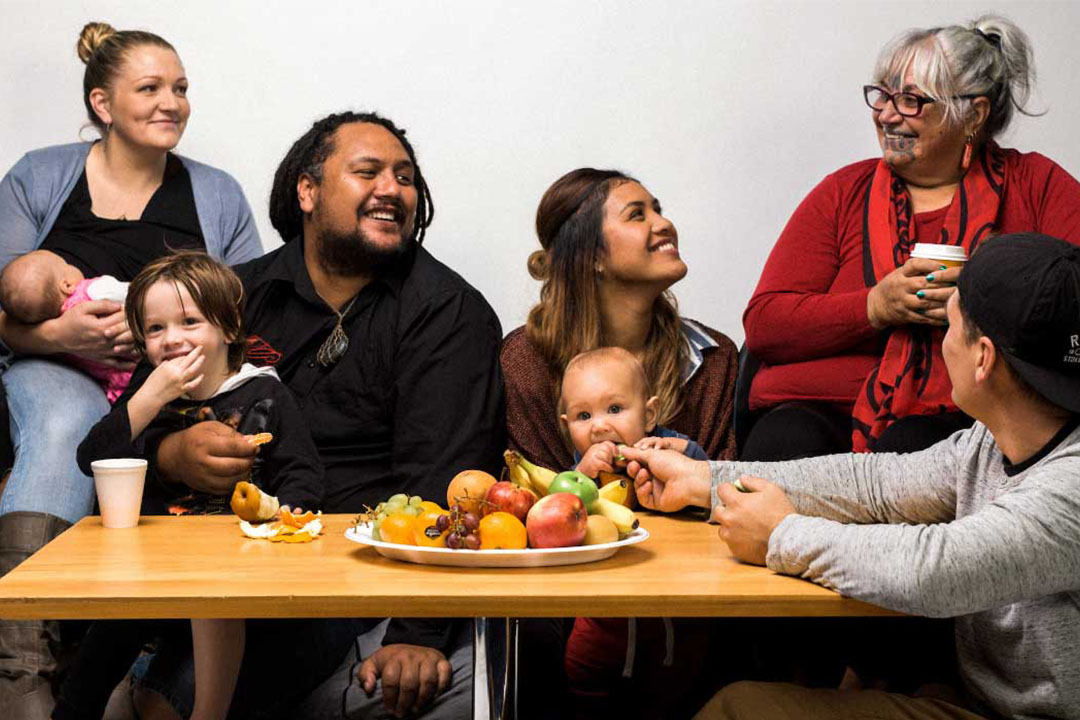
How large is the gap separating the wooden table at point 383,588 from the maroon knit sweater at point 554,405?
114 cm

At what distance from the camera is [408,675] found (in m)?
2.60

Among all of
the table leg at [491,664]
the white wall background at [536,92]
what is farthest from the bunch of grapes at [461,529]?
the white wall background at [536,92]

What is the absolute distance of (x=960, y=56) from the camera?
3311 millimetres

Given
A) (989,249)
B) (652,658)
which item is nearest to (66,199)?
(652,658)

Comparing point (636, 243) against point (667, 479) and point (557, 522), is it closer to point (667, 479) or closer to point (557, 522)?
point (667, 479)

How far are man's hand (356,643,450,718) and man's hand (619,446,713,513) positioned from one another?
528 mm

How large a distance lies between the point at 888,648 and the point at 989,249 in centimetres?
99

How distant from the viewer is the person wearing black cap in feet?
6.09

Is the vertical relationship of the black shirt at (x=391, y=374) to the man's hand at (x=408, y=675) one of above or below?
above

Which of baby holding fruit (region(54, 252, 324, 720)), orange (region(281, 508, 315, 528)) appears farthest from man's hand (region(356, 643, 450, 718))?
orange (region(281, 508, 315, 528))

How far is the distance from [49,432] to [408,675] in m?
1.23

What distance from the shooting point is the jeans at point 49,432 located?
3141 millimetres

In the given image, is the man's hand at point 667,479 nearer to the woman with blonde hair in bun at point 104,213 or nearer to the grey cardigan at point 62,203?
the woman with blonde hair in bun at point 104,213

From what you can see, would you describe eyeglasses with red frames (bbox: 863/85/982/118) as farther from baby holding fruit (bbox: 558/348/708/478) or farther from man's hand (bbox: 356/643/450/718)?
man's hand (bbox: 356/643/450/718)
